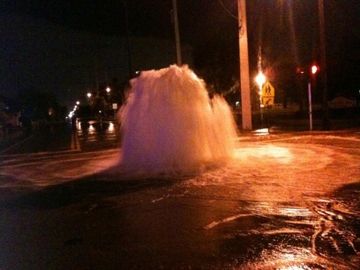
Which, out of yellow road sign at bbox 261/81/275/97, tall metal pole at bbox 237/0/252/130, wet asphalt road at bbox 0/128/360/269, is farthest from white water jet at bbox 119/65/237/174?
tall metal pole at bbox 237/0/252/130

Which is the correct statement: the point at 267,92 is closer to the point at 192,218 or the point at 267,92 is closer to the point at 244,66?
the point at 244,66

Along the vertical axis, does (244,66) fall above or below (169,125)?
above

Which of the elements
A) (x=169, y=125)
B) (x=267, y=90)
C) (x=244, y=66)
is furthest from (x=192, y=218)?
(x=244, y=66)

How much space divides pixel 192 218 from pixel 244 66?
69.2ft

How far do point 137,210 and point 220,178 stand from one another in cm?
352

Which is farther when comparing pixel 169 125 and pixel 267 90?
pixel 267 90

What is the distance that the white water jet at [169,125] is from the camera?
16.3 m

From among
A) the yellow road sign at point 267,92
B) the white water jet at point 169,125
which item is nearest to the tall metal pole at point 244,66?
the yellow road sign at point 267,92

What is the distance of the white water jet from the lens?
53.4ft

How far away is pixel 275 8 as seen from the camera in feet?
150

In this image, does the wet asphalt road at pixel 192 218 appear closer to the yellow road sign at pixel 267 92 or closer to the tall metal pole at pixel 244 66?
the yellow road sign at pixel 267 92

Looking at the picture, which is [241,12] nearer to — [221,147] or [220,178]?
[221,147]

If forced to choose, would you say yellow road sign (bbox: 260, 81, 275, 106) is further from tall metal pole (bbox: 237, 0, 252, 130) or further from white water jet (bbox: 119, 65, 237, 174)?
white water jet (bbox: 119, 65, 237, 174)

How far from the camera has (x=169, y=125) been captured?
641 inches
